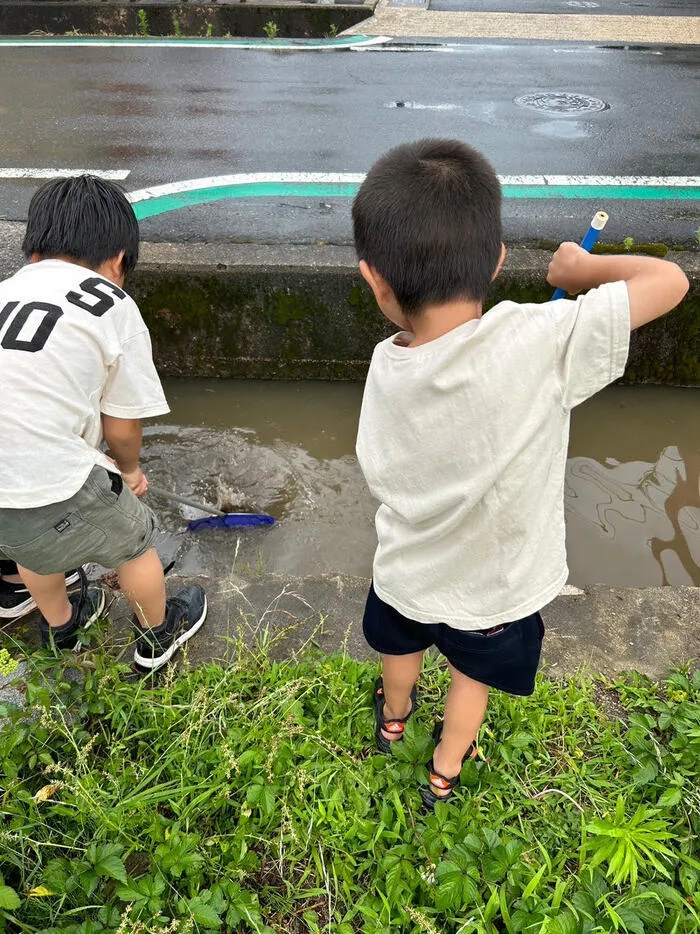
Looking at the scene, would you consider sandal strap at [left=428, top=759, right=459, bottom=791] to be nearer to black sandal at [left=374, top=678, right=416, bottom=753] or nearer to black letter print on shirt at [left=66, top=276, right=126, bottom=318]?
black sandal at [left=374, top=678, right=416, bottom=753]

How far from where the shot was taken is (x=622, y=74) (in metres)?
8.41

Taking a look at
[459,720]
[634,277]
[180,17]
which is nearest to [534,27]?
[180,17]

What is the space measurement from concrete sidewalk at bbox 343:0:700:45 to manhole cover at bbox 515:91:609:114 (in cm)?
299

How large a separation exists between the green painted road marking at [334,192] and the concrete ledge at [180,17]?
701cm

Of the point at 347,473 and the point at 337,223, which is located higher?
the point at 337,223

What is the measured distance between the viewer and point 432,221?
126 cm

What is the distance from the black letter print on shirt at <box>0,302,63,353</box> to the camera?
71.9 inches

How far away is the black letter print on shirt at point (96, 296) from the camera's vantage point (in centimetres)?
189

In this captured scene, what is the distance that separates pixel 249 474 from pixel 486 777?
2217 mm

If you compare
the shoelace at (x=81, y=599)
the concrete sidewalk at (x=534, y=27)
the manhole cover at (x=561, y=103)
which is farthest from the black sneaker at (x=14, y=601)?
the concrete sidewalk at (x=534, y=27)

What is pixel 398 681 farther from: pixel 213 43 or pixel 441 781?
pixel 213 43

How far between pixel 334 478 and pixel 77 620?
5.50 feet

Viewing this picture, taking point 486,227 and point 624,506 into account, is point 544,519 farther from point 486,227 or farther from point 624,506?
point 624,506

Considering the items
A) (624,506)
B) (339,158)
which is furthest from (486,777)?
(339,158)
